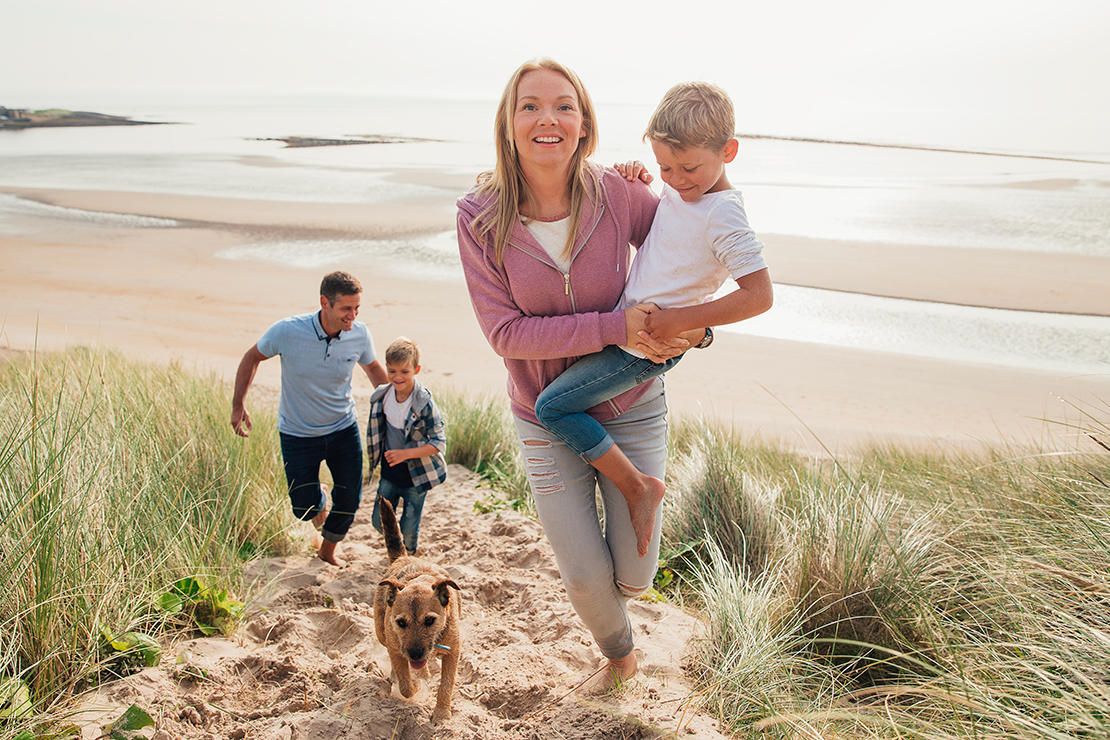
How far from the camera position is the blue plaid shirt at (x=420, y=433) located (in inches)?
188

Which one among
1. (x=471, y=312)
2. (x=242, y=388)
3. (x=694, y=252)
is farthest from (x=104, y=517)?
(x=471, y=312)

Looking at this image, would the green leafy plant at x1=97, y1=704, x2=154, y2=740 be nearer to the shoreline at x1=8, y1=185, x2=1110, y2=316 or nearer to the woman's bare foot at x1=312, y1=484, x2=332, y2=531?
the woman's bare foot at x1=312, y1=484, x2=332, y2=531

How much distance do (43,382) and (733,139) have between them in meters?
5.00

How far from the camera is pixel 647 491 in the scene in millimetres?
2955

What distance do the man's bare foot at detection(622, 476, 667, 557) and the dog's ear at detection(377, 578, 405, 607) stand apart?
1.17 meters

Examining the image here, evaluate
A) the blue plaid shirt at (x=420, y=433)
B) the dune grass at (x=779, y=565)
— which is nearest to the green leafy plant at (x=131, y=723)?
the dune grass at (x=779, y=565)

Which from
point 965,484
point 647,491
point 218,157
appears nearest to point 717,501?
point 965,484

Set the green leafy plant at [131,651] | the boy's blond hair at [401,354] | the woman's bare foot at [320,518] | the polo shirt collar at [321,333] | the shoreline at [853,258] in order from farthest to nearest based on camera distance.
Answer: the shoreline at [853,258], the woman's bare foot at [320,518], the polo shirt collar at [321,333], the boy's blond hair at [401,354], the green leafy plant at [131,651]

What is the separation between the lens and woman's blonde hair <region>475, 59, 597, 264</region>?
2.96 m

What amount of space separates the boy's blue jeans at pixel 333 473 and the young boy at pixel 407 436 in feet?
0.80

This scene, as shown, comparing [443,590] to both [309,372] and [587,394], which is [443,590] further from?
[309,372]

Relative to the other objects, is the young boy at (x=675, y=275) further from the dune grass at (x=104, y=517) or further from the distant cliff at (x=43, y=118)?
the distant cliff at (x=43, y=118)

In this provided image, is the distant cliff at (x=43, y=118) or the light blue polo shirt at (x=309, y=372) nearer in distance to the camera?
the light blue polo shirt at (x=309, y=372)

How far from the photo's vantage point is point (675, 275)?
2.93m
